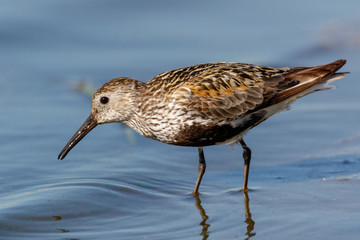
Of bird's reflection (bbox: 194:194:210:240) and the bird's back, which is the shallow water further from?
the bird's back

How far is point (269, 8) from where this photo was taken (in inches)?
575

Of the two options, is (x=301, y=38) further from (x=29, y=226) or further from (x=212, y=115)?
(x=29, y=226)

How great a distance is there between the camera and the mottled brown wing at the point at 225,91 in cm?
783

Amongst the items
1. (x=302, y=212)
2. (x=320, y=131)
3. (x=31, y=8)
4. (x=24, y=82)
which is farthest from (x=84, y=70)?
(x=302, y=212)

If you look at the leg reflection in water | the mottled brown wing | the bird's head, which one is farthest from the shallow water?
the mottled brown wing

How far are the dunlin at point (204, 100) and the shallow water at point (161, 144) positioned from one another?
0.69 m

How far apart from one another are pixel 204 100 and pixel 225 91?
303 millimetres

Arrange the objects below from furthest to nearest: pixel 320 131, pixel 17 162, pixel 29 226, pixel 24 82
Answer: pixel 24 82, pixel 320 131, pixel 17 162, pixel 29 226

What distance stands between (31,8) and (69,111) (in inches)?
162

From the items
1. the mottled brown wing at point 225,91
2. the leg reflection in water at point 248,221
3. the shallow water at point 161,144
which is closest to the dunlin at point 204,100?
the mottled brown wing at point 225,91

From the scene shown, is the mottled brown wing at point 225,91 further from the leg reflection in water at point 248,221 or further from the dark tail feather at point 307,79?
the leg reflection in water at point 248,221

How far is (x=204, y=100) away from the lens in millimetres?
7852

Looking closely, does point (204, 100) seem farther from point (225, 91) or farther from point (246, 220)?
point (246, 220)

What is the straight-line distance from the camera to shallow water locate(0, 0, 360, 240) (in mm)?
7152
